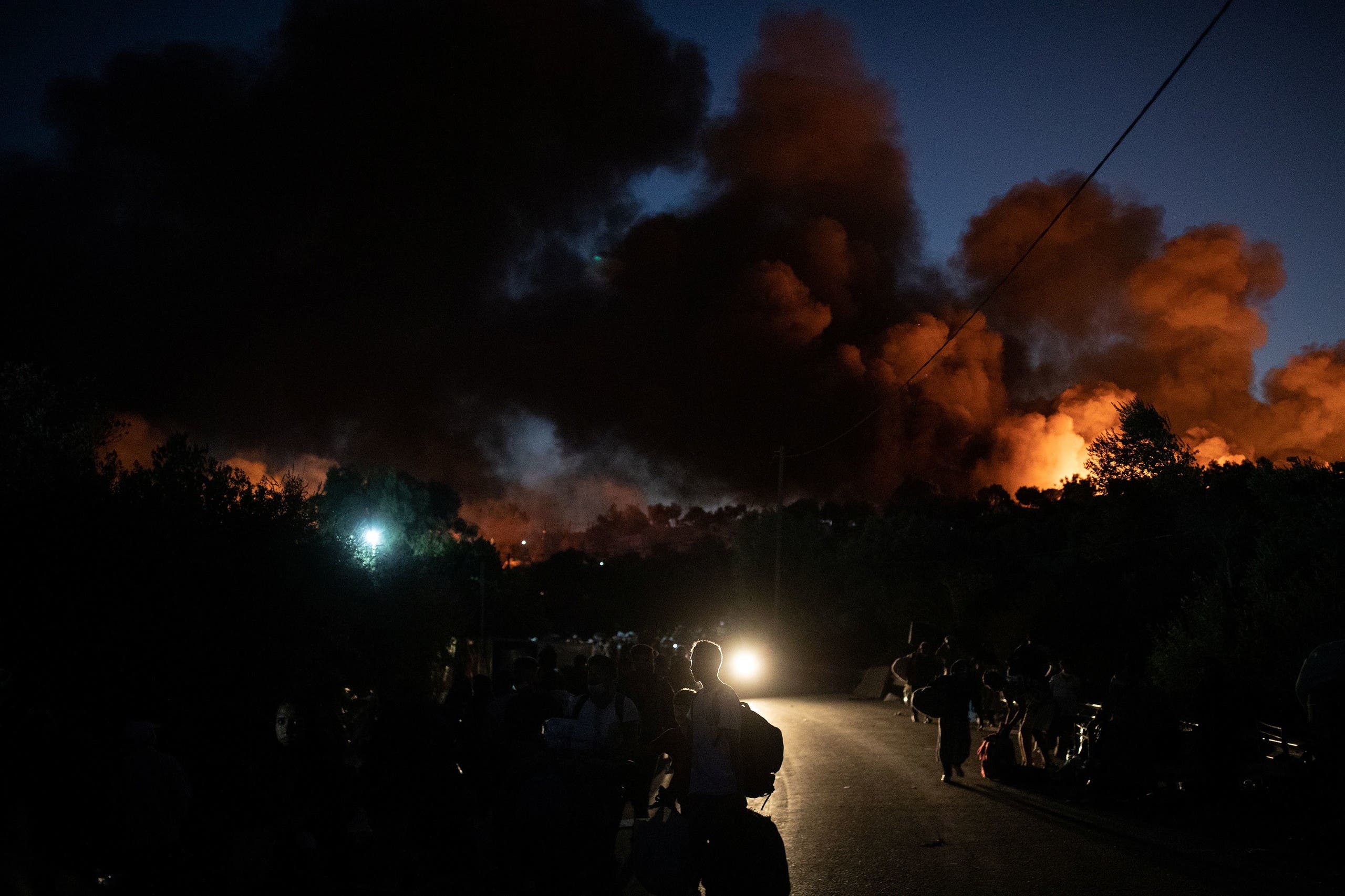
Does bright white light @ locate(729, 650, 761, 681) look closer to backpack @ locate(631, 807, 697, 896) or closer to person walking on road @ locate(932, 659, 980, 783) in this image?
person walking on road @ locate(932, 659, 980, 783)

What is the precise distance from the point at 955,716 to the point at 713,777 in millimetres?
7984

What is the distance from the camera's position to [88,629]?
11.3 metres

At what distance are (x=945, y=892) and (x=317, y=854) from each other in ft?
13.1

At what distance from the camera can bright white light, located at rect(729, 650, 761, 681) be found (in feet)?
104

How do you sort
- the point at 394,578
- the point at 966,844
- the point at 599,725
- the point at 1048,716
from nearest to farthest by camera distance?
the point at 599,725 → the point at 966,844 → the point at 1048,716 → the point at 394,578

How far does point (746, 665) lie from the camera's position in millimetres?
32219

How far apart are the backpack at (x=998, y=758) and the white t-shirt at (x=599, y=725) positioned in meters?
7.01

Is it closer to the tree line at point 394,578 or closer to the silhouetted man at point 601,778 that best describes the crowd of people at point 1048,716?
the tree line at point 394,578

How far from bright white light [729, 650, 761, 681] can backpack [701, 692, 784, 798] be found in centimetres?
2629

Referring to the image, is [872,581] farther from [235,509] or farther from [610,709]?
[610,709]

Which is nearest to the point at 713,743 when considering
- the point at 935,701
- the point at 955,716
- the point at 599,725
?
the point at 599,725

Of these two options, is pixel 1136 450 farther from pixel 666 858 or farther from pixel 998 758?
pixel 666 858

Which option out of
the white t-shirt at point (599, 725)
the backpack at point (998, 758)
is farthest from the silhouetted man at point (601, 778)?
the backpack at point (998, 758)

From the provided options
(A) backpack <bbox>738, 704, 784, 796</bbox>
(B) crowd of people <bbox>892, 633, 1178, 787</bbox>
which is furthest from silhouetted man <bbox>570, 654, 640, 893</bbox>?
(B) crowd of people <bbox>892, 633, 1178, 787</bbox>
